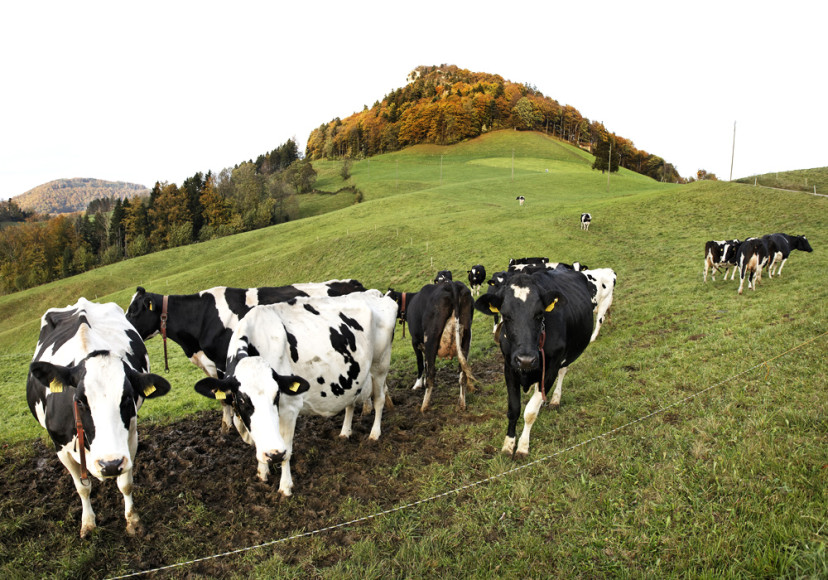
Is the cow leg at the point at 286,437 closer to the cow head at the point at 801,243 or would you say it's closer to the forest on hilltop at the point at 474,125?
the cow head at the point at 801,243

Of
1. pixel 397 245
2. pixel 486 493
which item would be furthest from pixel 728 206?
pixel 486 493

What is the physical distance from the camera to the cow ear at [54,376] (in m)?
4.58

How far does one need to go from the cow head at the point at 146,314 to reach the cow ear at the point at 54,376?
12.6 ft

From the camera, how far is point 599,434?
251 inches

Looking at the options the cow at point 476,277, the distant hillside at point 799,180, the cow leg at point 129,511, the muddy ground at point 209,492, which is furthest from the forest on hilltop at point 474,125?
the cow leg at point 129,511

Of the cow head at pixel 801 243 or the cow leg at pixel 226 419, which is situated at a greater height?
the cow head at pixel 801 243

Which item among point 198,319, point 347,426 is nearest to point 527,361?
point 347,426

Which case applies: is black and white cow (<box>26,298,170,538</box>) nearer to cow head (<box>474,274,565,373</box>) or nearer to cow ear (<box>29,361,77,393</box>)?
cow ear (<box>29,361,77,393</box>)

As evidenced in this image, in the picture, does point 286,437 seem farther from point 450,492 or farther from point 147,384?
point 450,492

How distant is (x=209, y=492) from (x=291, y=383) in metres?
2.09

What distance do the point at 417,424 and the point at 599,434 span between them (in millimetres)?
3054

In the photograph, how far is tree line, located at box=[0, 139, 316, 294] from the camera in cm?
6469

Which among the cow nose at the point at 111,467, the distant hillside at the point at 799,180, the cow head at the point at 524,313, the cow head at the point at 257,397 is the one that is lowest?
the cow nose at the point at 111,467

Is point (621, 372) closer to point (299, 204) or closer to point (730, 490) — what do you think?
point (730, 490)
